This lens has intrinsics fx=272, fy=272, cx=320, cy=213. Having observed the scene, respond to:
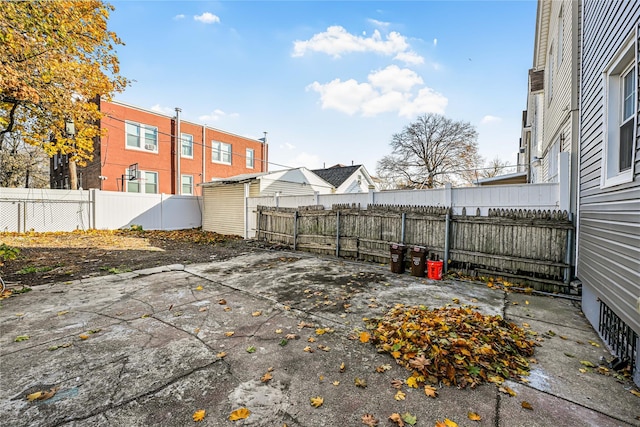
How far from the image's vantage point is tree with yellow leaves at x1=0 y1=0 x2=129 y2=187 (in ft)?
23.6

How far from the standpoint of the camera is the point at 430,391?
7.65 feet

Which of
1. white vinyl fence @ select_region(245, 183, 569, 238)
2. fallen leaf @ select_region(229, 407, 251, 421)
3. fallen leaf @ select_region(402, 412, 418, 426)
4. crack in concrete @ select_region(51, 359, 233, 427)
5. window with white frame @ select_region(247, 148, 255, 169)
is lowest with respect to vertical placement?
crack in concrete @ select_region(51, 359, 233, 427)

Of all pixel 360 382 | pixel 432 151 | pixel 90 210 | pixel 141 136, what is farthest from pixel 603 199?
pixel 432 151

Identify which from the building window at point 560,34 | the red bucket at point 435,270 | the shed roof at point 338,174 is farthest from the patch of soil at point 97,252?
the shed roof at point 338,174

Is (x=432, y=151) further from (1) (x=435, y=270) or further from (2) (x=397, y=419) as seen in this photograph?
(2) (x=397, y=419)

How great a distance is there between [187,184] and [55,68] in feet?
38.1

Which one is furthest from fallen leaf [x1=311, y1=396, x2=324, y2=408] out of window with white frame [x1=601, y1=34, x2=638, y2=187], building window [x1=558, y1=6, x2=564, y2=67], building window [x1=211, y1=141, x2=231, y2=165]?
building window [x1=211, y1=141, x2=231, y2=165]

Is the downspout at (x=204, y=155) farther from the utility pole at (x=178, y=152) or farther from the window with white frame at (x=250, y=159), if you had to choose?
the window with white frame at (x=250, y=159)

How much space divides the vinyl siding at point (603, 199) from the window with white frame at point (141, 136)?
20.2 meters

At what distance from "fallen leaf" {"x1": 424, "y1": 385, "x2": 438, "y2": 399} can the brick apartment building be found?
18352mm

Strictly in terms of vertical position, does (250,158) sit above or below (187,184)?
above

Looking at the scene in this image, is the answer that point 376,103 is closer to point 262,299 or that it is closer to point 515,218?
point 515,218

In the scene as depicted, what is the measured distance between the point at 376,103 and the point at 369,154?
12.4 meters

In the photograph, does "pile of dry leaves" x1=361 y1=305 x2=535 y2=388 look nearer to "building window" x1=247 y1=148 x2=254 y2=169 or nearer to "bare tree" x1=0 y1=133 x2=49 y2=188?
"building window" x1=247 y1=148 x2=254 y2=169
